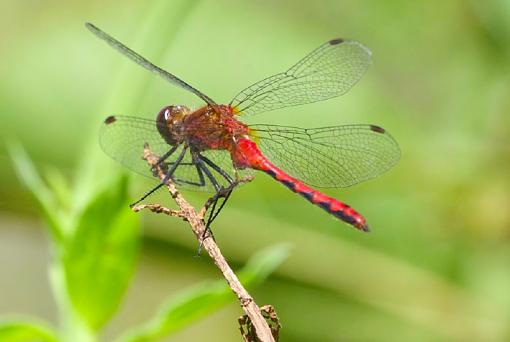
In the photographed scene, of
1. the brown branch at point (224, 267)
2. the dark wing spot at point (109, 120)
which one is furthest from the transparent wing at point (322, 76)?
the brown branch at point (224, 267)

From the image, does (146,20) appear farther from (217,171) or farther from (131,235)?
(131,235)

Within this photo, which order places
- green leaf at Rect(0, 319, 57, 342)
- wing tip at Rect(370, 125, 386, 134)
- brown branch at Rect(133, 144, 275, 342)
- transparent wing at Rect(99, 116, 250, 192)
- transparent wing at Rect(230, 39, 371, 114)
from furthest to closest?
transparent wing at Rect(230, 39, 371, 114) < wing tip at Rect(370, 125, 386, 134) < transparent wing at Rect(99, 116, 250, 192) < green leaf at Rect(0, 319, 57, 342) < brown branch at Rect(133, 144, 275, 342)

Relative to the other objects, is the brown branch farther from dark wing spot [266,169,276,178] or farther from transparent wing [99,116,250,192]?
dark wing spot [266,169,276,178]

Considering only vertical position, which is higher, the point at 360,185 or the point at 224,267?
the point at 360,185

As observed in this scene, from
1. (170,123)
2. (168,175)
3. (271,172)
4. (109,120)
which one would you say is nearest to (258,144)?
(271,172)

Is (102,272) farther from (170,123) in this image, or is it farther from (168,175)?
(170,123)

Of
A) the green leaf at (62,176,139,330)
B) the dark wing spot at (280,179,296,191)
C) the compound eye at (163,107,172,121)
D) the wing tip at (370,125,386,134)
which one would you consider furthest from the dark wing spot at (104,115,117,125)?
the wing tip at (370,125,386,134)
